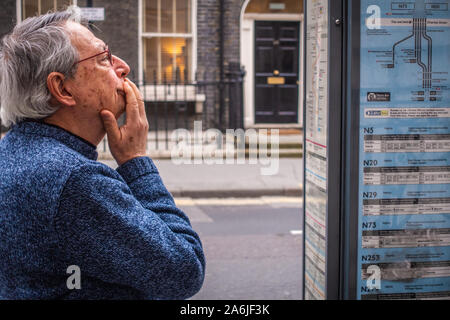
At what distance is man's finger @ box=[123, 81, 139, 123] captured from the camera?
142 centimetres

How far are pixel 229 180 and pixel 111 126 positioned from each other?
7.12 meters

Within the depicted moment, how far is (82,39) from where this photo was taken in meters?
1.33

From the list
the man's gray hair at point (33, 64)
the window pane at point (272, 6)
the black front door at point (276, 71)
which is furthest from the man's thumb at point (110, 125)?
the window pane at point (272, 6)

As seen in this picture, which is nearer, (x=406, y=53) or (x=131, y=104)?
(x=131, y=104)

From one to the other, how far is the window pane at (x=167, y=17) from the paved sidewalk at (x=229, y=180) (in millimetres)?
2835

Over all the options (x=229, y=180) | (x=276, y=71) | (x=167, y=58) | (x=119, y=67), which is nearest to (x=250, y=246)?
(x=229, y=180)

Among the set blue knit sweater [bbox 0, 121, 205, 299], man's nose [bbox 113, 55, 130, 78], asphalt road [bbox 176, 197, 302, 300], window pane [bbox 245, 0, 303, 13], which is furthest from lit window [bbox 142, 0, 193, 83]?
blue knit sweater [bbox 0, 121, 205, 299]

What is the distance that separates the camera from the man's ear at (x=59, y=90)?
128cm

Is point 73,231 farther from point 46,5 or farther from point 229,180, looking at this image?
point 229,180

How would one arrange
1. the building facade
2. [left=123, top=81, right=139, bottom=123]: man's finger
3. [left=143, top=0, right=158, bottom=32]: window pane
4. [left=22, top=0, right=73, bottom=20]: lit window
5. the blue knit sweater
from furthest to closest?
the building facade, [left=143, top=0, right=158, bottom=32]: window pane, [left=22, top=0, right=73, bottom=20]: lit window, [left=123, top=81, right=139, bottom=123]: man's finger, the blue knit sweater

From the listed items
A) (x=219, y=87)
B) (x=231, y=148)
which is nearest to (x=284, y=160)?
(x=231, y=148)

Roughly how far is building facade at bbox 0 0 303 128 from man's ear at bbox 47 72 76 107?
7.40 metres

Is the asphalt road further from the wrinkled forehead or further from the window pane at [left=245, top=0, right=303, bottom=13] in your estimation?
the window pane at [left=245, top=0, right=303, bottom=13]

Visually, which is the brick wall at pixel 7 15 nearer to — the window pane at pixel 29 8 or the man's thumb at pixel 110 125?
the window pane at pixel 29 8
